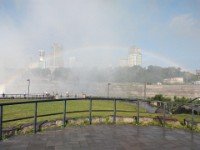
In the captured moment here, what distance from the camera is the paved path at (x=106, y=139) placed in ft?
20.4

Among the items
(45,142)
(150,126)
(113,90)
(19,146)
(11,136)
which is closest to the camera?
(19,146)

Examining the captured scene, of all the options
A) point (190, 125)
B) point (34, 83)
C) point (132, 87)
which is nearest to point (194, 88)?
point (132, 87)

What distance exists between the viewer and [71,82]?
412 feet

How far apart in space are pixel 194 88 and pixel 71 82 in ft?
195

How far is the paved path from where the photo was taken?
245 inches

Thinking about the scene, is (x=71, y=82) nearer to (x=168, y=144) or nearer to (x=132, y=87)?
(x=132, y=87)

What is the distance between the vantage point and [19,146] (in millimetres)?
6023

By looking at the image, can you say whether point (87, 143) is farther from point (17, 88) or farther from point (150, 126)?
point (17, 88)

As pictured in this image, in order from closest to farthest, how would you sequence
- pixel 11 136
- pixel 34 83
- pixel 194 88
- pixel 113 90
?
1. pixel 11 136
2. pixel 194 88
3. pixel 113 90
4. pixel 34 83

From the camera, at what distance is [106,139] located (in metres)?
7.09

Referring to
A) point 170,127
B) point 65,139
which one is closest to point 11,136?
point 65,139

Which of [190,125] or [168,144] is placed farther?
[190,125]

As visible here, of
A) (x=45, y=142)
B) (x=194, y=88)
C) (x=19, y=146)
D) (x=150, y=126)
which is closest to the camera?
(x=19, y=146)

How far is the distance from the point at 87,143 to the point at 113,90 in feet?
334
